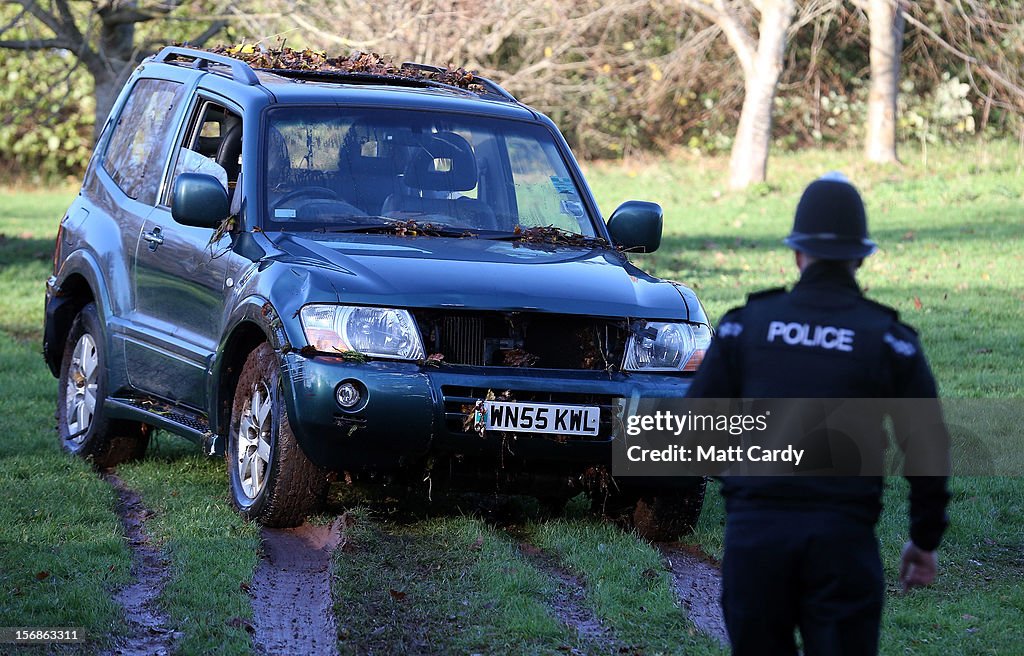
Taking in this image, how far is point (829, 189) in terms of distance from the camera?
360 centimetres

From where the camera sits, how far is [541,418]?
5.92 m

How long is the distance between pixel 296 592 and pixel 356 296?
3.79 ft

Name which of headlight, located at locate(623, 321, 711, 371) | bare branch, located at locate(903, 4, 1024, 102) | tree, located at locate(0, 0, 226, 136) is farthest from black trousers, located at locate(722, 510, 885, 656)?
bare branch, located at locate(903, 4, 1024, 102)

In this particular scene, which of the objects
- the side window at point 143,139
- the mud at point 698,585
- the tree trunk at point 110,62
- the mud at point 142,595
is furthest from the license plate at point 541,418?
the tree trunk at point 110,62

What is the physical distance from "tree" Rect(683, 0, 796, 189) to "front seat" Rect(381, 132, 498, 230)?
17.9m

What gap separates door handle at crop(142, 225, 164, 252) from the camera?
744 cm

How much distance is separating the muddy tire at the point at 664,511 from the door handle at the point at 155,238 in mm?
2512

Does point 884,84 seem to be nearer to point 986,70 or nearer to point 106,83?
point 986,70

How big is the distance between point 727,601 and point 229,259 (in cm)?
379

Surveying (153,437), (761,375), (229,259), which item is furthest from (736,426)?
(153,437)

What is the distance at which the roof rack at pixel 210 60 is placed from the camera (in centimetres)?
749

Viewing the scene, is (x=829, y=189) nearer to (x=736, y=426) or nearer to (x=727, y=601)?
(x=736, y=426)

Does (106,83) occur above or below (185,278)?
above

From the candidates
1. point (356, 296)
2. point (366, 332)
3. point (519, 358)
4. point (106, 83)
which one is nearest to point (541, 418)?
point (519, 358)
